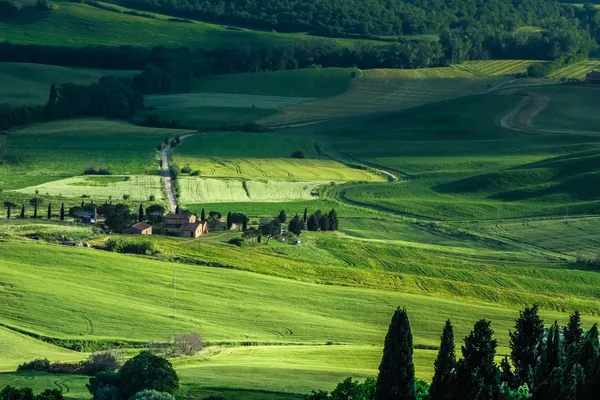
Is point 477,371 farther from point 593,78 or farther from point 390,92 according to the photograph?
point 593,78

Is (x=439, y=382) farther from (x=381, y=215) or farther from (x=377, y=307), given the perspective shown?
(x=381, y=215)

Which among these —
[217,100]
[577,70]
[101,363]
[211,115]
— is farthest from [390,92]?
[101,363]

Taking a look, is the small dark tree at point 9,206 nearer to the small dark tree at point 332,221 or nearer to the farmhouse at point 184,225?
the farmhouse at point 184,225

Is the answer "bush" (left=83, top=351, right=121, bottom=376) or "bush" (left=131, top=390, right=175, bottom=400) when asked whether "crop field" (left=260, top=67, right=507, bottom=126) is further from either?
"bush" (left=131, top=390, right=175, bottom=400)

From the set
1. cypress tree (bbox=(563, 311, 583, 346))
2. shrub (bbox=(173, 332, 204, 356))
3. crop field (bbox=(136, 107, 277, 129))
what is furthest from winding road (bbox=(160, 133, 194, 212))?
cypress tree (bbox=(563, 311, 583, 346))

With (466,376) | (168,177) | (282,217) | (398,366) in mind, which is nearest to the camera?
(466,376)

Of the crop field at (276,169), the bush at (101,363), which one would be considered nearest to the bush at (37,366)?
the bush at (101,363)

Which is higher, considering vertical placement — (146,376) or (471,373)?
(471,373)
